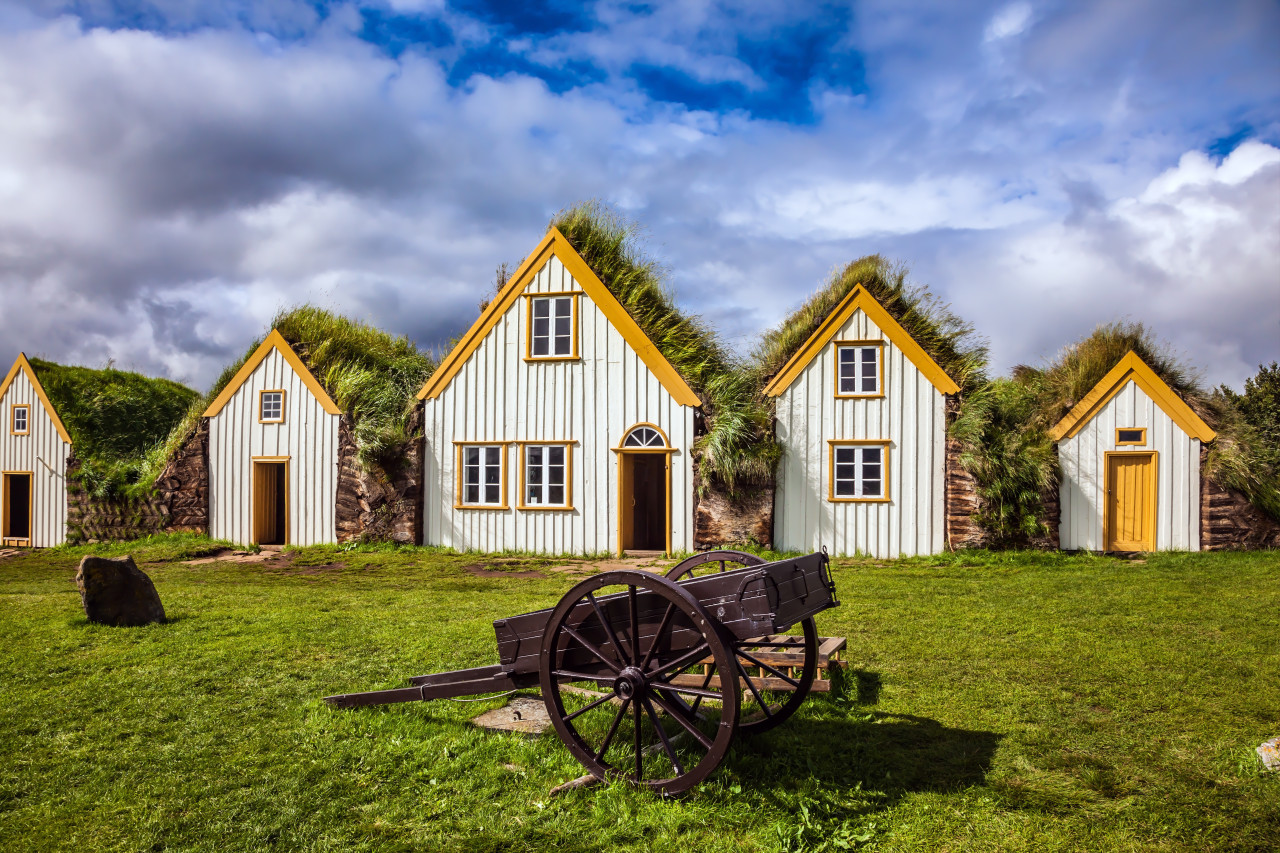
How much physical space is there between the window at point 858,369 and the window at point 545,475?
19.4 feet

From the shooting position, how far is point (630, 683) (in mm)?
4176

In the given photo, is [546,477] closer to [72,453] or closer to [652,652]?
[652,652]

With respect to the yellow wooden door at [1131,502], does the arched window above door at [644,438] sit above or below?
above

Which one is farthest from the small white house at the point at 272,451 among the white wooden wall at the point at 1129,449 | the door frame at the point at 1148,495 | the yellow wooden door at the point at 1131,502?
the yellow wooden door at the point at 1131,502

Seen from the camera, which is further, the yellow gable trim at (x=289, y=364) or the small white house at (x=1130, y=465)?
the yellow gable trim at (x=289, y=364)

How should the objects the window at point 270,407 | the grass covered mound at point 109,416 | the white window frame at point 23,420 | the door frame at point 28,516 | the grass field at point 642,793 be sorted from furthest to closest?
1. the white window frame at point 23,420
2. the door frame at point 28,516
3. the grass covered mound at point 109,416
4. the window at point 270,407
5. the grass field at point 642,793

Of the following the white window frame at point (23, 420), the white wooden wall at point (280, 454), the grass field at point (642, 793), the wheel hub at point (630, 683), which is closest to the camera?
the grass field at point (642, 793)

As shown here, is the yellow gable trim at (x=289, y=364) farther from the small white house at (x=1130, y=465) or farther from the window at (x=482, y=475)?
the small white house at (x=1130, y=465)

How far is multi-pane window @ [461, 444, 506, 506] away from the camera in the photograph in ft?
Answer: 53.7

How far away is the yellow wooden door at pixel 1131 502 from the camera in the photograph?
14.7 meters

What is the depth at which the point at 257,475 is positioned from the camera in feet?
59.7

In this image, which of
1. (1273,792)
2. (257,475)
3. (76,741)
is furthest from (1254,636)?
(257,475)

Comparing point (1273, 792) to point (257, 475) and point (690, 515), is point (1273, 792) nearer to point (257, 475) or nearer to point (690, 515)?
point (690, 515)

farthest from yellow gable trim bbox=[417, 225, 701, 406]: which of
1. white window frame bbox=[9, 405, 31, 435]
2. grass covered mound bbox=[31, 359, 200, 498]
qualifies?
white window frame bbox=[9, 405, 31, 435]
